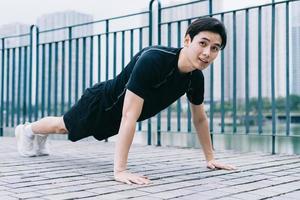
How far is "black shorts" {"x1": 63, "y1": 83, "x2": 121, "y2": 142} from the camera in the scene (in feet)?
10.3

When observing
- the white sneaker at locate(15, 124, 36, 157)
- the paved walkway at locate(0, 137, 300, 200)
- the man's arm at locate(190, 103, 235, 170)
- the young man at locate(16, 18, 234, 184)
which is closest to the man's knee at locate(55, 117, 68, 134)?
the young man at locate(16, 18, 234, 184)

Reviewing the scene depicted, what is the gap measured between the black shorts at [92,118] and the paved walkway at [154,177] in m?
0.24

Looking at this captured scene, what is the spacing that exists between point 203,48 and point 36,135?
1747 mm

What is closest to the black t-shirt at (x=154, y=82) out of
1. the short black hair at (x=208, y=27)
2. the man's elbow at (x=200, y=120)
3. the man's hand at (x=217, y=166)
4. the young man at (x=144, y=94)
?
the young man at (x=144, y=94)

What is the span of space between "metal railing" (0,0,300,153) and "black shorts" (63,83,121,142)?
164cm

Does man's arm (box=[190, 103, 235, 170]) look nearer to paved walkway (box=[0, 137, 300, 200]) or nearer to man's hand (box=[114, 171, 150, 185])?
paved walkway (box=[0, 137, 300, 200])

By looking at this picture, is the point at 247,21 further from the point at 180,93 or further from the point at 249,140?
the point at 180,93

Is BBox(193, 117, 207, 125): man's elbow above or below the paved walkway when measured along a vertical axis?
above

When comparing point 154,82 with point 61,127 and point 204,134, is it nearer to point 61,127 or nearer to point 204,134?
point 204,134

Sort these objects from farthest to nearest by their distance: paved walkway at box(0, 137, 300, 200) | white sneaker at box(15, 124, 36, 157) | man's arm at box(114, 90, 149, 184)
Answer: white sneaker at box(15, 124, 36, 157) < man's arm at box(114, 90, 149, 184) < paved walkway at box(0, 137, 300, 200)

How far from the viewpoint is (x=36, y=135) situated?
3691mm

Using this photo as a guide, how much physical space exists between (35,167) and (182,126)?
2089 mm

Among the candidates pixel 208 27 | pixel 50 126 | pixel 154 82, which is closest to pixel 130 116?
pixel 154 82

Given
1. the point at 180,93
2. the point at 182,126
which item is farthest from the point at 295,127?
the point at 180,93
